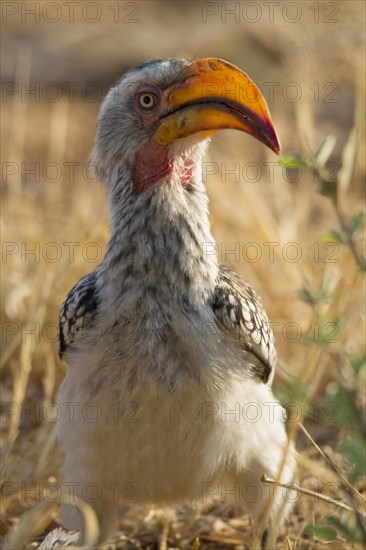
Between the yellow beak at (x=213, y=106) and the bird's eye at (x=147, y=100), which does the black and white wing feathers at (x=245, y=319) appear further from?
the bird's eye at (x=147, y=100)

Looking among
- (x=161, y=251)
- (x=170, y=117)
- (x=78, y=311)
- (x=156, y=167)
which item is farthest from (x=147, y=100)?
(x=78, y=311)

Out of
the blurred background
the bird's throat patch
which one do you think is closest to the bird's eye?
the bird's throat patch

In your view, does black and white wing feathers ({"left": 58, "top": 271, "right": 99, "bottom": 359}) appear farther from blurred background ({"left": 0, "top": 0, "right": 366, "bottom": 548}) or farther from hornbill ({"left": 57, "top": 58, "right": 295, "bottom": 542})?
blurred background ({"left": 0, "top": 0, "right": 366, "bottom": 548})

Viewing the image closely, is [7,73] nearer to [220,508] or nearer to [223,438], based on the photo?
[220,508]

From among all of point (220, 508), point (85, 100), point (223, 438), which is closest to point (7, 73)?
point (85, 100)

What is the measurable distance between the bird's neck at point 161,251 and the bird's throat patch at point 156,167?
0.10 ft

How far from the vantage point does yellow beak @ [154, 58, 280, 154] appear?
3.10 metres

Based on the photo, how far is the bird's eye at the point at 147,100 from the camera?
3.43 metres

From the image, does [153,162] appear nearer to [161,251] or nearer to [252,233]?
[161,251]

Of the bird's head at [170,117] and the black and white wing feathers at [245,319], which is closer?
the bird's head at [170,117]

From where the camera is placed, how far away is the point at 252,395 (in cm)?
343

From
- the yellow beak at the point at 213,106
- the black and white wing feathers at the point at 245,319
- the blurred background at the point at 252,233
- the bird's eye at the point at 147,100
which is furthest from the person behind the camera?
the bird's eye at the point at 147,100

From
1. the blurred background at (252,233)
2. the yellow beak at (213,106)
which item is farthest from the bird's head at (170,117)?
the blurred background at (252,233)

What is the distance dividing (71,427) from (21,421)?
5.27 feet
